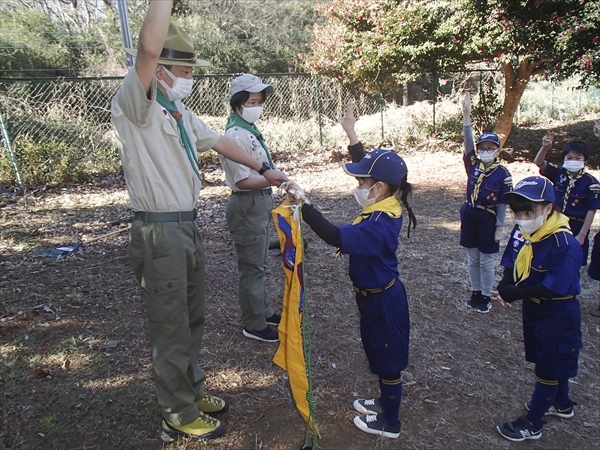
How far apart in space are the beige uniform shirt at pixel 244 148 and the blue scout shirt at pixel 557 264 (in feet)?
6.44

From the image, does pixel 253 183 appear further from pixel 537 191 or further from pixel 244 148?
pixel 537 191

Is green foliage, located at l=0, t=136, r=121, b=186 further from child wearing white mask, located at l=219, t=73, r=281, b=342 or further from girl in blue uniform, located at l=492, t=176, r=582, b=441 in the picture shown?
girl in blue uniform, located at l=492, t=176, r=582, b=441

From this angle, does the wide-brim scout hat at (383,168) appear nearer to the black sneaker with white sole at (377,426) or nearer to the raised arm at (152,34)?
the raised arm at (152,34)

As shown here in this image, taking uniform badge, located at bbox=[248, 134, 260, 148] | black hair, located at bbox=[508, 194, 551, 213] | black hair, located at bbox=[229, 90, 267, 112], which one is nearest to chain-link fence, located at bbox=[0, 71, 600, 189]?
black hair, located at bbox=[229, 90, 267, 112]

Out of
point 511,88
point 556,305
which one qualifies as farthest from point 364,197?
point 511,88

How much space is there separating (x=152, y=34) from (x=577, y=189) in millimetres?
3945

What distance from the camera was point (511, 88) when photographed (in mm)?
10641

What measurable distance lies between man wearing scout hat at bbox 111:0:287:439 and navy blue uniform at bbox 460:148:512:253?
2.58 meters

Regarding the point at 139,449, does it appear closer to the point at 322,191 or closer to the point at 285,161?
the point at 322,191

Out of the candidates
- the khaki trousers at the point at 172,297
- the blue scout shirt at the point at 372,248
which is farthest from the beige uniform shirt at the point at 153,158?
the blue scout shirt at the point at 372,248

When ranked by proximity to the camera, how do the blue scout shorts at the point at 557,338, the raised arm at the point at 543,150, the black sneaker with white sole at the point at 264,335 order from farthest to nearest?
1. the raised arm at the point at 543,150
2. the black sneaker with white sole at the point at 264,335
3. the blue scout shorts at the point at 557,338

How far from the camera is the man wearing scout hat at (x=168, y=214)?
2.27 m

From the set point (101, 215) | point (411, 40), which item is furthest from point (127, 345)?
point (411, 40)

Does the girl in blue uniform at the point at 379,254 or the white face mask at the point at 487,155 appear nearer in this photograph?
the girl in blue uniform at the point at 379,254
